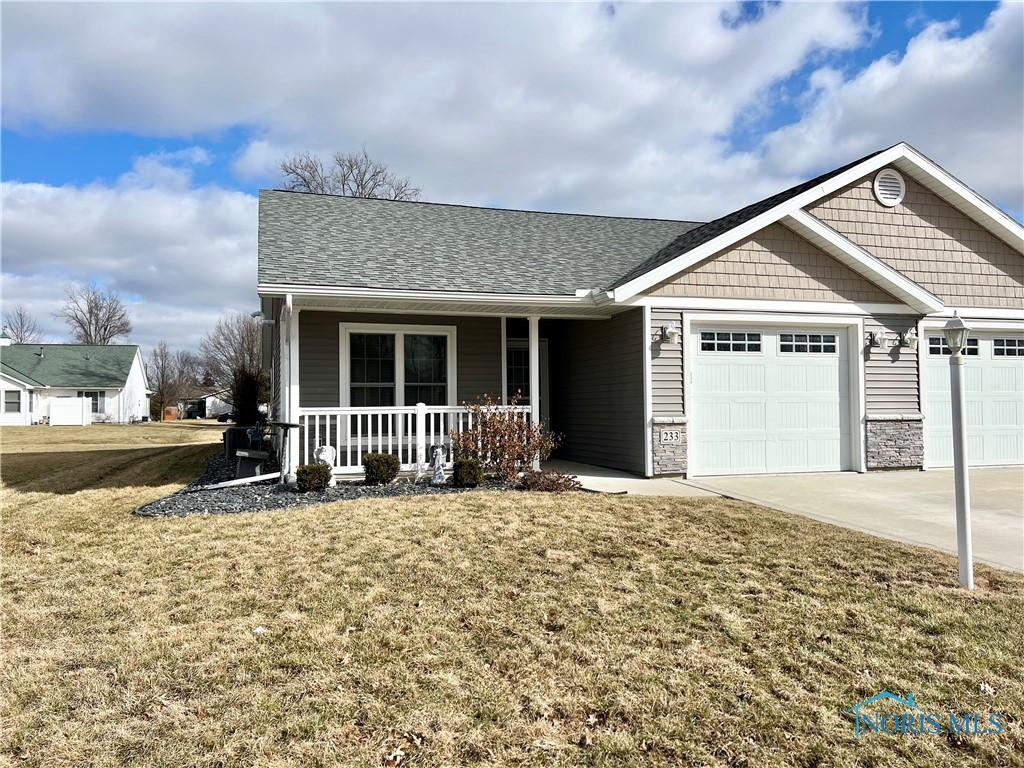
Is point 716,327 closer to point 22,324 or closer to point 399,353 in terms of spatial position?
point 399,353

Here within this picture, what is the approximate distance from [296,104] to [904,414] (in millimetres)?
15597

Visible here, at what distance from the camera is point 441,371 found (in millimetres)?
11125

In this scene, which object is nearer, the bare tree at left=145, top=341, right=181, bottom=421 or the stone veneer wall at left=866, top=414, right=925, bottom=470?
the stone veneer wall at left=866, top=414, right=925, bottom=470

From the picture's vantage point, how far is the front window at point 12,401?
1468 inches

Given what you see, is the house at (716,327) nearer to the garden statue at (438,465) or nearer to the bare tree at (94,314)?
the garden statue at (438,465)

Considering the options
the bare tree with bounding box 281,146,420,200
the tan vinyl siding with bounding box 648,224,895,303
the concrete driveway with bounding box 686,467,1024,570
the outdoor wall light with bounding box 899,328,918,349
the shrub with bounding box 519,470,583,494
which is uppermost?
the bare tree with bounding box 281,146,420,200

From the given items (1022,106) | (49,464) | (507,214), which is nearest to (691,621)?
(507,214)

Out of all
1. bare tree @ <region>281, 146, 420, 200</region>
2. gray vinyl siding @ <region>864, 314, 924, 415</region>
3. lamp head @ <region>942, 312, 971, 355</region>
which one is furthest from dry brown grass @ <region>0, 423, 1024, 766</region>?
bare tree @ <region>281, 146, 420, 200</region>

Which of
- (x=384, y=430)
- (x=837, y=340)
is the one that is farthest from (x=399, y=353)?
(x=837, y=340)

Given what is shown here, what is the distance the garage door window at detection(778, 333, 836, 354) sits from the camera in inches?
406

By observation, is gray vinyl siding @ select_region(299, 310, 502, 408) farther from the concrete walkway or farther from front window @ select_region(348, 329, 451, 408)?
the concrete walkway

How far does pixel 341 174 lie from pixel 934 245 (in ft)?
77.4

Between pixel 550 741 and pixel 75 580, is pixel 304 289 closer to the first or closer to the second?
pixel 75 580

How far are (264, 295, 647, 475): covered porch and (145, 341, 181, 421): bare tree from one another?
1812 inches
